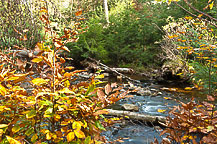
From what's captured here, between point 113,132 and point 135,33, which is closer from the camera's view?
point 113,132

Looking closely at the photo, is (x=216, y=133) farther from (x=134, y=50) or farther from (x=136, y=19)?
(x=136, y=19)

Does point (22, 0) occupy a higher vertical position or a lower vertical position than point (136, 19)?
lower

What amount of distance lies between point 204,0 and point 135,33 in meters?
4.24

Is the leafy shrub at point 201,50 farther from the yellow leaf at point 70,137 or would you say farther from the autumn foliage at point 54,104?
the yellow leaf at point 70,137

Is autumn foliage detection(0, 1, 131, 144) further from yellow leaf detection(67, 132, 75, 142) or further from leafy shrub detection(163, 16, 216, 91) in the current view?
leafy shrub detection(163, 16, 216, 91)

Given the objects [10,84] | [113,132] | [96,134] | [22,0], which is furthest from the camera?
[113,132]

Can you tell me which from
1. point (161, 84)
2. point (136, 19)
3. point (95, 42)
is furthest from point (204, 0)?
point (95, 42)

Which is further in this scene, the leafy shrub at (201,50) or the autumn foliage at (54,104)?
the leafy shrub at (201,50)

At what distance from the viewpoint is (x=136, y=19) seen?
12336mm

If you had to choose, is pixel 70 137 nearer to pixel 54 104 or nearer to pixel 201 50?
pixel 54 104

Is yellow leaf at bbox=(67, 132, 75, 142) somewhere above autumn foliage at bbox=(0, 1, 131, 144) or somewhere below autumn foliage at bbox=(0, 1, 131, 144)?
below

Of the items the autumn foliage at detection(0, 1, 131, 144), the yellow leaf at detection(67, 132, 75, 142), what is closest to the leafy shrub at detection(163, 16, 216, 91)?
the autumn foliage at detection(0, 1, 131, 144)

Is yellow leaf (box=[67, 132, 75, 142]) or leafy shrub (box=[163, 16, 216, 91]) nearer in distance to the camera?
yellow leaf (box=[67, 132, 75, 142])

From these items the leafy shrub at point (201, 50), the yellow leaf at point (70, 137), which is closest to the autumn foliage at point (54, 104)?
the yellow leaf at point (70, 137)
